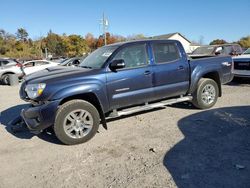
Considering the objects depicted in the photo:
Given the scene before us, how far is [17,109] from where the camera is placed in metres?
8.46

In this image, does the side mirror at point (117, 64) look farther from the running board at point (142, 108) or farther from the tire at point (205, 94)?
the tire at point (205, 94)

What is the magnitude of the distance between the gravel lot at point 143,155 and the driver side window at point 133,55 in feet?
4.48

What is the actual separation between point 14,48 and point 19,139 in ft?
222

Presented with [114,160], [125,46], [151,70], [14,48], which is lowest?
[114,160]

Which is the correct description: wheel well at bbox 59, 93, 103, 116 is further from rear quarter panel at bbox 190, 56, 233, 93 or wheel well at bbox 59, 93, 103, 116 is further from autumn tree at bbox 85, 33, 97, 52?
autumn tree at bbox 85, 33, 97, 52

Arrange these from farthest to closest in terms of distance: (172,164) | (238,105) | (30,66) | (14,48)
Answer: (14,48) < (30,66) < (238,105) < (172,164)

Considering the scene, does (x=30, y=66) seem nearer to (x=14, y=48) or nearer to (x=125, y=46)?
(x=125, y=46)

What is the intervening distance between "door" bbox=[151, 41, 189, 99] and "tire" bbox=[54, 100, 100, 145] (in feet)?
5.48

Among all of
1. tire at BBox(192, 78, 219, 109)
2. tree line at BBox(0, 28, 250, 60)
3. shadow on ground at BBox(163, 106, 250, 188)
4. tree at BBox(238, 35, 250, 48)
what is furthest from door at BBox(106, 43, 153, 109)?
tree at BBox(238, 35, 250, 48)

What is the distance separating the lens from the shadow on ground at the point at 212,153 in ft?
11.5

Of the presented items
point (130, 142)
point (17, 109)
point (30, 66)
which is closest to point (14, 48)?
point (30, 66)

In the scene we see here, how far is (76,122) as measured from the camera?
199 inches

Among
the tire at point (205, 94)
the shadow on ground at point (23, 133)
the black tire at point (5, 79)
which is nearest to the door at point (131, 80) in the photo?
the shadow on ground at point (23, 133)

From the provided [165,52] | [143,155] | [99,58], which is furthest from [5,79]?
[143,155]
